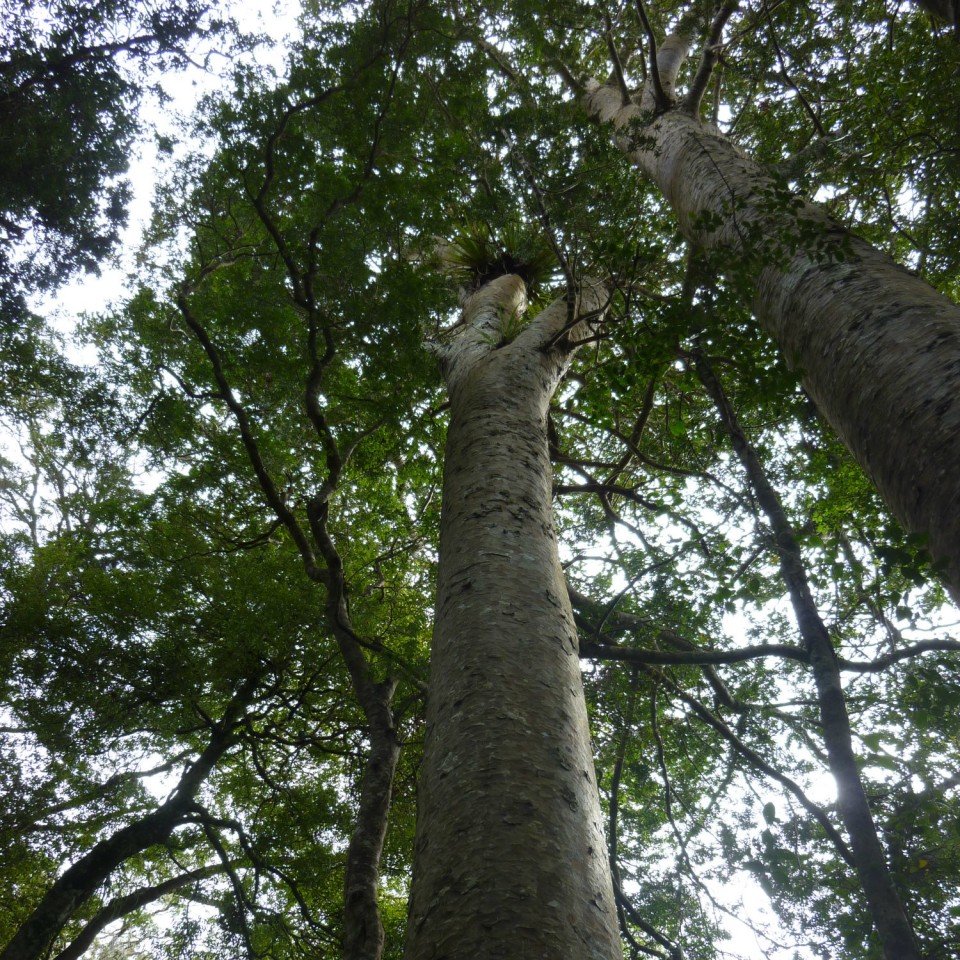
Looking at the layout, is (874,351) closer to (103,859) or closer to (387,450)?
(387,450)

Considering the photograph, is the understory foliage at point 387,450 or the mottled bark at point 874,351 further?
the understory foliage at point 387,450

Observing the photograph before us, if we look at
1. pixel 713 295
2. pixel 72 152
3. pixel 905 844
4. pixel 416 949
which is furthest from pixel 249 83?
pixel 905 844

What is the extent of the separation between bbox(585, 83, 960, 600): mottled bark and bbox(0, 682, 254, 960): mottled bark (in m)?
6.26

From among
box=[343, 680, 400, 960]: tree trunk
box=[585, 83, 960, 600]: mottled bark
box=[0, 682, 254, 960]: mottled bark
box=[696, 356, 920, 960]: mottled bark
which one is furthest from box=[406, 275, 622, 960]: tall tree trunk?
box=[0, 682, 254, 960]: mottled bark

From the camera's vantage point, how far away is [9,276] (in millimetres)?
6578

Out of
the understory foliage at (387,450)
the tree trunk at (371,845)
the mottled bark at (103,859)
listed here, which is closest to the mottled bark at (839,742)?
the understory foliage at (387,450)

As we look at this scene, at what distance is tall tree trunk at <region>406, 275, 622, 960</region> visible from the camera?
1063 mm

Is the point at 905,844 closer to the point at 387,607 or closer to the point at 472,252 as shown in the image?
the point at 387,607

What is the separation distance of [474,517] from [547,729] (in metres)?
0.93

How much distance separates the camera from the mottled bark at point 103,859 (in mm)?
5449

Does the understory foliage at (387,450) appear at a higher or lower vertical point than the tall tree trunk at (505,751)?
higher

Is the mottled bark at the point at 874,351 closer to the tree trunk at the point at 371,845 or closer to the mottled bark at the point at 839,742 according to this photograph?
the mottled bark at the point at 839,742

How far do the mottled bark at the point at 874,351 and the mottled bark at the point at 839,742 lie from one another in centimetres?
70

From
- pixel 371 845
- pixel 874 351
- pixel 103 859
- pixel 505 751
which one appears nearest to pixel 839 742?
pixel 874 351
